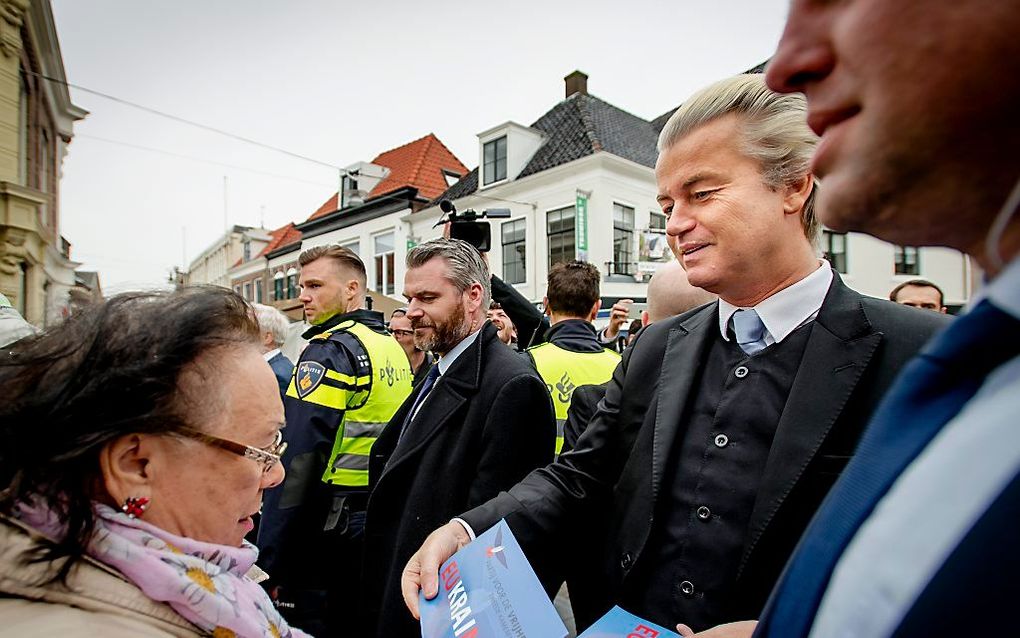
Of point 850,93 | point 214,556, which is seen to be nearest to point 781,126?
point 850,93

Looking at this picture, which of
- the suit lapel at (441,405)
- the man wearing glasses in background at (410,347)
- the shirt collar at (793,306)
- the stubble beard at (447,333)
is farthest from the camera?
the man wearing glasses in background at (410,347)

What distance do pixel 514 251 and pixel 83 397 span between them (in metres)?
15.9

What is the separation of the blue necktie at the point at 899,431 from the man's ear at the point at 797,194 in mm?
959

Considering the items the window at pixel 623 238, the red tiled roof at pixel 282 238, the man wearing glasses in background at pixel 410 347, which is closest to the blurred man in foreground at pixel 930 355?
the man wearing glasses in background at pixel 410 347

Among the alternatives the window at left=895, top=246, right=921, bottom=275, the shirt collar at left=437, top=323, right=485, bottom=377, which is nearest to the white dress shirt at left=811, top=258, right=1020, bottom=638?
the shirt collar at left=437, top=323, right=485, bottom=377

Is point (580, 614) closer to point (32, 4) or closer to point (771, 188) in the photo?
point (771, 188)

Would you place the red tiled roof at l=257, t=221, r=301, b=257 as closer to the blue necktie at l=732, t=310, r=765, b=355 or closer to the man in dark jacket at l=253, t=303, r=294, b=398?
the man in dark jacket at l=253, t=303, r=294, b=398

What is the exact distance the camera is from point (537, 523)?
1498mm

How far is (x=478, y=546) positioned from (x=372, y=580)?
1363mm

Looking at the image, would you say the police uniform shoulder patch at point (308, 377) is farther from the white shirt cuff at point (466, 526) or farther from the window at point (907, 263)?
the window at point (907, 263)

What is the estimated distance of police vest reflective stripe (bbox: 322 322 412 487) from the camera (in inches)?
122

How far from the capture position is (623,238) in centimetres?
1525

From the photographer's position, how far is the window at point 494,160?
1728 cm

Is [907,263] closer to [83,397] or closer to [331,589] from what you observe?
[331,589]
